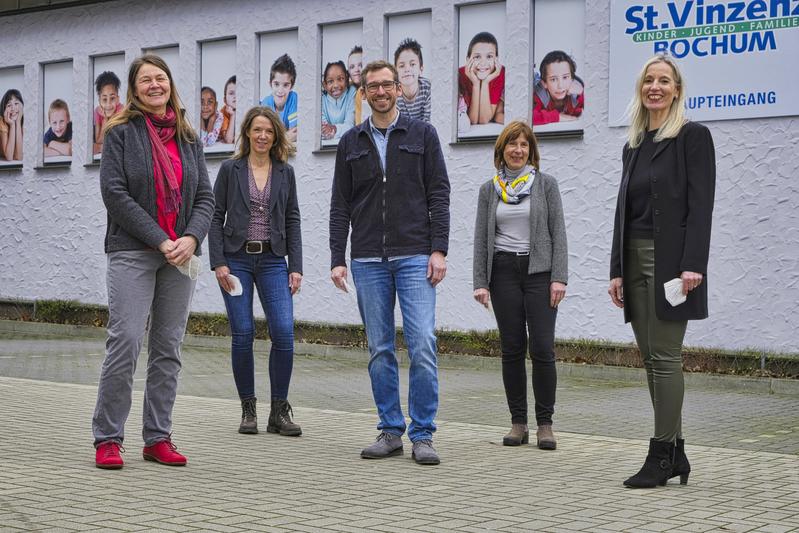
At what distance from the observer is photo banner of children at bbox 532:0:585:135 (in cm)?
1509

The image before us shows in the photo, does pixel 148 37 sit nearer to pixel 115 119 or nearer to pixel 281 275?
pixel 281 275

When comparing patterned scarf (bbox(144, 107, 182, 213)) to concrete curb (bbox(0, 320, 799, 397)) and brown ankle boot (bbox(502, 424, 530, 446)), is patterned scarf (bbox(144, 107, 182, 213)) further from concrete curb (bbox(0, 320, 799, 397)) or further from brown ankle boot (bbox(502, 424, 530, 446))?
concrete curb (bbox(0, 320, 799, 397))

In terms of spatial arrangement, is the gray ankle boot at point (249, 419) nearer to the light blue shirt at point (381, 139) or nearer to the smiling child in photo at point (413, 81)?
the light blue shirt at point (381, 139)

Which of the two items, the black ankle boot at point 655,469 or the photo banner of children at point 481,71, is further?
the photo banner of children at point 481,71

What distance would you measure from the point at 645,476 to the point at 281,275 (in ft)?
10.1

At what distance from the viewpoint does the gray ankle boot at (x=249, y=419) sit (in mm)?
8391

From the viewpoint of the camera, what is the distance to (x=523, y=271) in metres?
8.04

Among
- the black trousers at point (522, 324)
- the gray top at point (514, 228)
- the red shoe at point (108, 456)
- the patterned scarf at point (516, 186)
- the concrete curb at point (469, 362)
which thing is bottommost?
the concrete curb at point (469, 362)

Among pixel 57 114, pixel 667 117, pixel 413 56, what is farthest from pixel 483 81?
pixel 667 117

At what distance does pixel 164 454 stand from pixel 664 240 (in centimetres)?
276

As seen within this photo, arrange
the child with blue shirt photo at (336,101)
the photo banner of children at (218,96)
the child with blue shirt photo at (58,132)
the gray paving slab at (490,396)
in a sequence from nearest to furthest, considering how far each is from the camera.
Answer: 1. the gray paving slab at (490,396)
2. the child with blue shirt photo at (336,101)
3. the photo banner of children at (218,96)
4. the child with blue shirt photo at (58,132)

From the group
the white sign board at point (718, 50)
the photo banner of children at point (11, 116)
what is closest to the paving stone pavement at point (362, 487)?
the white sign board at point (718, 50)

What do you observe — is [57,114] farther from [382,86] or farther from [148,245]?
[148,245]

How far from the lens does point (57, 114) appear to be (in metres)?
21.4
